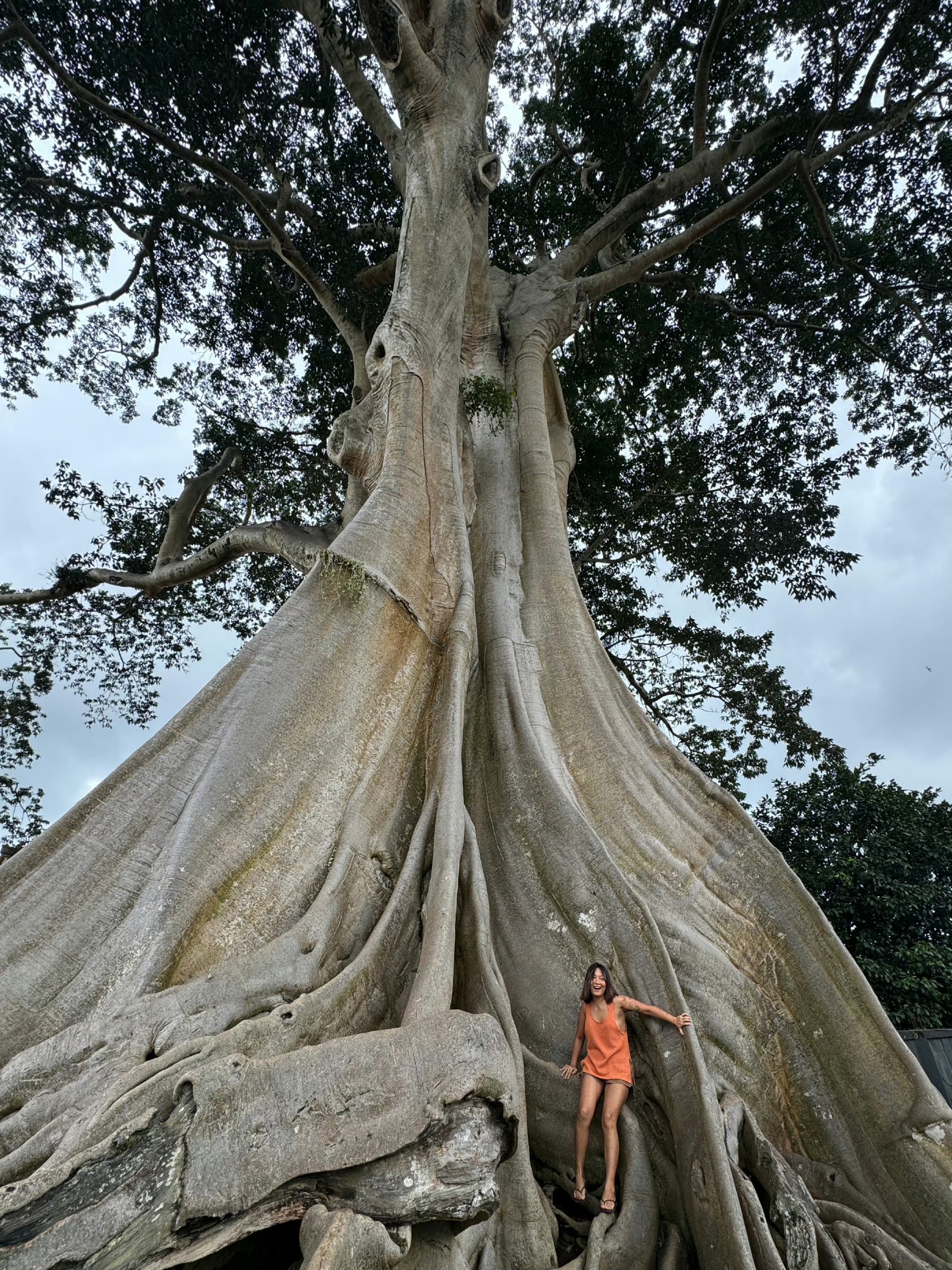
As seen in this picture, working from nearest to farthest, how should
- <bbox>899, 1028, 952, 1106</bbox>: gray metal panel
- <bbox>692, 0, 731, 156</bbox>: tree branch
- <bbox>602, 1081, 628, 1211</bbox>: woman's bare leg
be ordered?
<bbox>602, 1081, 628, 1211</bbox>: woman's bare leg < <bbox>899, 1028, 952, 1106</bbox>: gray metal panel < <bbox>692, 0, 731, 156</bbox>: tree branch

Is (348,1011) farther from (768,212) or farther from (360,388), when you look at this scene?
(768,212)

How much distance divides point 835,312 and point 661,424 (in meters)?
2.13

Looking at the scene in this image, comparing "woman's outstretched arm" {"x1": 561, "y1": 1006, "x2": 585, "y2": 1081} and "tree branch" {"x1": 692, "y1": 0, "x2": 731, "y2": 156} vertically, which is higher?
"tree branch" {"x1": 692, "y1": 0, "x2": 731, "y2": 156}

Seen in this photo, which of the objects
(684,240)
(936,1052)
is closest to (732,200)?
(684,240)

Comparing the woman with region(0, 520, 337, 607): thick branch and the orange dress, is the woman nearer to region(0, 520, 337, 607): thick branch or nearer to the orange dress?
the orange dress

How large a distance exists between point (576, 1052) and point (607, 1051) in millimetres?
122

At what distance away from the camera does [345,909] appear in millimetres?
2732

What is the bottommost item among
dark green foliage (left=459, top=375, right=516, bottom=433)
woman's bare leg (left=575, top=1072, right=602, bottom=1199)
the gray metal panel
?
woman's bare leg (left=575, top=1072, right=602, bottom=1199)

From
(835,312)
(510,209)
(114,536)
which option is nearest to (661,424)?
(835,312)

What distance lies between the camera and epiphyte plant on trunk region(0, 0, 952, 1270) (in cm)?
189

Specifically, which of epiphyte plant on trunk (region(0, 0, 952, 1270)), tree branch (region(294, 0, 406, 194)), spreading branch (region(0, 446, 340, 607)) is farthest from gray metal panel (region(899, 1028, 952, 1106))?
tree branch (region(294, 0, 406, 194))

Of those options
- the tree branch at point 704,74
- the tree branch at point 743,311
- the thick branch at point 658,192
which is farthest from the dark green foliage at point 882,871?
the tree branch at point 704,74

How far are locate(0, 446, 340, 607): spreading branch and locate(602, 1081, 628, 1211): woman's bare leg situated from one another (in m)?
4.03

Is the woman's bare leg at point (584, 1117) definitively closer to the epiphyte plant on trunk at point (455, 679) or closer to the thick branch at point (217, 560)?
the epiphyte plant on trunk at point (455, 679)
